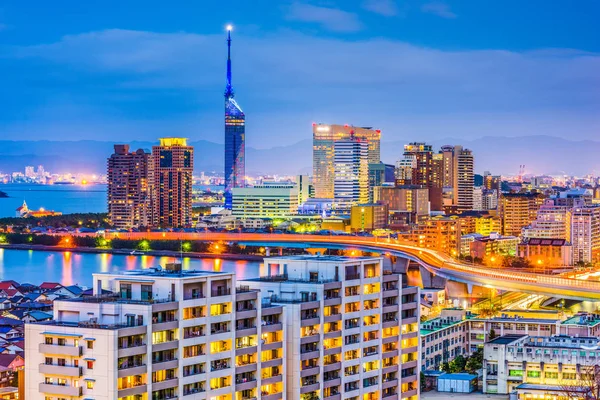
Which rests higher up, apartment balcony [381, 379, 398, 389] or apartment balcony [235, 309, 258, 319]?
apartment balcony [235, 309, 258, 319]

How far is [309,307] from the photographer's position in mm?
8945

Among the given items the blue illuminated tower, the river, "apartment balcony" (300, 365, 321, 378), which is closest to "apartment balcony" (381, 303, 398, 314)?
"apartment balcony" (300, 365, 321, 378)

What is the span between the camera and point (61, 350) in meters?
7.50

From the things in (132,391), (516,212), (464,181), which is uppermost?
(464,181)

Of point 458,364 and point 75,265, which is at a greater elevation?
point 75,265

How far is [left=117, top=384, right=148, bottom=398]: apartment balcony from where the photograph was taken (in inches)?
293

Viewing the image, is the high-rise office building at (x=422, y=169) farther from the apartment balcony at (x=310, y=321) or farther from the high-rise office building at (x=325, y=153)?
the apartment balcony at (x=310, y=321)

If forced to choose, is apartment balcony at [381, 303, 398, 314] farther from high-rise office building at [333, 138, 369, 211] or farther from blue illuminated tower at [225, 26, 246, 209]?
blue illuminated tower at [225, 26, 246, 209]

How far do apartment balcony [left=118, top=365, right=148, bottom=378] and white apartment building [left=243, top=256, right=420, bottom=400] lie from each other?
61.2 inches

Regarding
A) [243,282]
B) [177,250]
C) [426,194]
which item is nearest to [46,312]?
[243,282]

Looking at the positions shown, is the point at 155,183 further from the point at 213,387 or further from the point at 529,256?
the point at 213,387

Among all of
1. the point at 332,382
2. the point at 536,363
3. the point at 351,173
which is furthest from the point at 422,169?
the point at 332,382

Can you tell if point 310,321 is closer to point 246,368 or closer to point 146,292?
point 246,368

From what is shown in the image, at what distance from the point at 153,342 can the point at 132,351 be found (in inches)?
7.8
